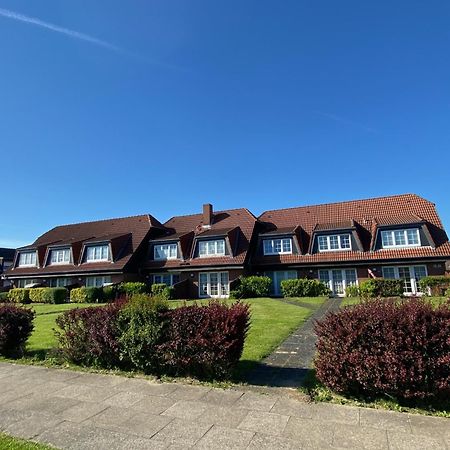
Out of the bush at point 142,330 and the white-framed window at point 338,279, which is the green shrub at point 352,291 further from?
the bush at point 142,330

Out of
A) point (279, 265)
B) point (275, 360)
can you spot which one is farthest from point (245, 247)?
point (275, 360)

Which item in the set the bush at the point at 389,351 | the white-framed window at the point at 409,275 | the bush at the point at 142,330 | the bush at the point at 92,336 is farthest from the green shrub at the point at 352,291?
the bush at the point at 92,336

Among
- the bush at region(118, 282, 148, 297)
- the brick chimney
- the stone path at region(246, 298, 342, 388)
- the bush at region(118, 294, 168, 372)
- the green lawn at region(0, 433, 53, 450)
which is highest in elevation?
the brick chimney

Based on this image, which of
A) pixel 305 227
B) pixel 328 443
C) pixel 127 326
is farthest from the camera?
pixel 305 227

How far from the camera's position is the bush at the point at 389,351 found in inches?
205

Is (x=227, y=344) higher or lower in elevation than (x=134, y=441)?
higher

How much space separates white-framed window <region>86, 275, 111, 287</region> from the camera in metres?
32.3

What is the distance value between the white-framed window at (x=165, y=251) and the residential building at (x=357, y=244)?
732 centimetres

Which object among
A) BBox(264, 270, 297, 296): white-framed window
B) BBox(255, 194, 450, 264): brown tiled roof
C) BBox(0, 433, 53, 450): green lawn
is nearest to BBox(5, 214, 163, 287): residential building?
BBox(255, 194, 450, 264): brown tiled roof

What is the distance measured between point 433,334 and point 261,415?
284cm

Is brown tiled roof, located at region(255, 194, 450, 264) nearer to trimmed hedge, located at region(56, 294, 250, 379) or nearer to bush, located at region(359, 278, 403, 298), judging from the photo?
bush, located at region(359, 278, 403, 298)

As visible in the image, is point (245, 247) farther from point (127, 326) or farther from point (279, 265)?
point (127, 326)

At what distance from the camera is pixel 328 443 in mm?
4297

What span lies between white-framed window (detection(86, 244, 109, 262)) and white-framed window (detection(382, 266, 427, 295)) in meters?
24.3
